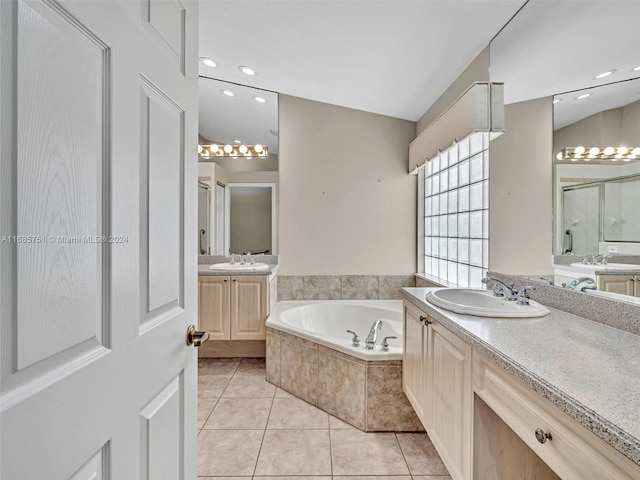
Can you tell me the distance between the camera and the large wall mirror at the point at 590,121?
1.14 meters

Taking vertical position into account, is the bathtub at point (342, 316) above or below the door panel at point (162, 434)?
below

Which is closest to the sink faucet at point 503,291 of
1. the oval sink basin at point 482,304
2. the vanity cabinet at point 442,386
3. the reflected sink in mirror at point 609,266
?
the oval sink basin at point 482,304

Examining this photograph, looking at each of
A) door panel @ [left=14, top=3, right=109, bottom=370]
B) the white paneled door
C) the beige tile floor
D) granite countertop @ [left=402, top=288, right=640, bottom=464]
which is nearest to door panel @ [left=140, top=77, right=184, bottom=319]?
the white paneled door

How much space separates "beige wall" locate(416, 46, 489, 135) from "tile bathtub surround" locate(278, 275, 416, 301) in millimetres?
1639

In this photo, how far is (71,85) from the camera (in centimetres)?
49

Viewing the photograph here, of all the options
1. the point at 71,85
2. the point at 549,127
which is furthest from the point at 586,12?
the point at 71,85

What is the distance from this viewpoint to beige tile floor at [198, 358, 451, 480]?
1588 mm

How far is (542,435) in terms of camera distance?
771 mm

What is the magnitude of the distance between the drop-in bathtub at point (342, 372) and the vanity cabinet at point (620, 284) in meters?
1.07

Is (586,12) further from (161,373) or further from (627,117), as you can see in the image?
(161,373)

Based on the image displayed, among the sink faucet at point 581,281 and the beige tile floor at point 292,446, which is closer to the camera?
the sink faucet at point 581,281

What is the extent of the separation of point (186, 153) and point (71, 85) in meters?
0.41

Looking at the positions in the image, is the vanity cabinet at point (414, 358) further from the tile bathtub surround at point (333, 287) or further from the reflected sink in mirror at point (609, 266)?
the tile bathtub surround at point (333, 287)

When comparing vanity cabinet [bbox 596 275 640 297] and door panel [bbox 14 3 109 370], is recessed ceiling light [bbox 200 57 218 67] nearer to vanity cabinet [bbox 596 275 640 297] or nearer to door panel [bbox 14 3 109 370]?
door panel [bbox 14 3 109 370]
